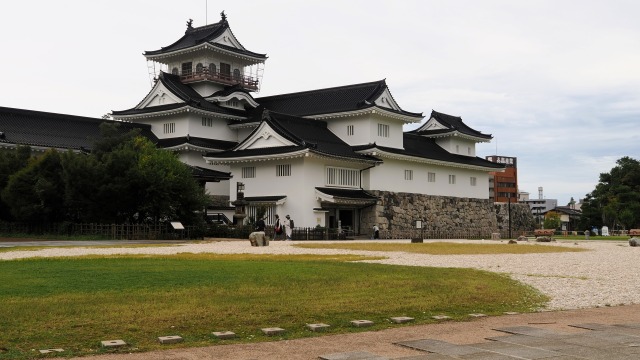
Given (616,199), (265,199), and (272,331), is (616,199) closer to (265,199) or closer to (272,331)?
(265,199)

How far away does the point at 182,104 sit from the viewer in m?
60.0

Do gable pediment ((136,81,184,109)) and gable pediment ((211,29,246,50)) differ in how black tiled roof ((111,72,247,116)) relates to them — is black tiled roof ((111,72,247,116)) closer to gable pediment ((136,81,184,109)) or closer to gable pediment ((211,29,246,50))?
gable pediment ((136,81,184,109))

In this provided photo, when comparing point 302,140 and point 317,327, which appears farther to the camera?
point 302,140

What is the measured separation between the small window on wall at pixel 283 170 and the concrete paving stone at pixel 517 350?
150 feet

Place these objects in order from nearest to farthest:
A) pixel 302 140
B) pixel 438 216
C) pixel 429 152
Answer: pixel 302 140 → pixel 438 216 → pixel 429 152

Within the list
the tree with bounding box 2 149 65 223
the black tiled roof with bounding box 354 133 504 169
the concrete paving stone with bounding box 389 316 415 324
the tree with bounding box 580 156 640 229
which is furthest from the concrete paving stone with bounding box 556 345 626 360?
the tree with bounding box 580 156 640 229

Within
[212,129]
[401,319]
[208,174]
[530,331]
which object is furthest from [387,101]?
[530,331]

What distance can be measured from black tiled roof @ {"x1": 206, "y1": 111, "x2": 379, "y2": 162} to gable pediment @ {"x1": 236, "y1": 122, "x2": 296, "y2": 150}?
374 millimetres

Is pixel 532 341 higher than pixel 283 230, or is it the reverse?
pixel 283 230

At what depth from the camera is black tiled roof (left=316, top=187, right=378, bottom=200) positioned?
54375mm

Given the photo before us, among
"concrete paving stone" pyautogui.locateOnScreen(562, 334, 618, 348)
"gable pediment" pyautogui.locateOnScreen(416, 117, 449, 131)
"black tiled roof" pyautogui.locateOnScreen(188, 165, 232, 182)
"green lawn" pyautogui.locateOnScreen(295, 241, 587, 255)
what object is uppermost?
"gable pediment" pyautogui.locateOnScreen(416, 117, 449, 131)

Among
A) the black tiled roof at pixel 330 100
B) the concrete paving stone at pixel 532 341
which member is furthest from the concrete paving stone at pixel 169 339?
the black tiled roof at pixel 330 100

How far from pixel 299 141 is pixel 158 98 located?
1854cm

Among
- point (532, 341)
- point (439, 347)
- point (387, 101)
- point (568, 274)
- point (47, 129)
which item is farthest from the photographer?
point (387, 101)
